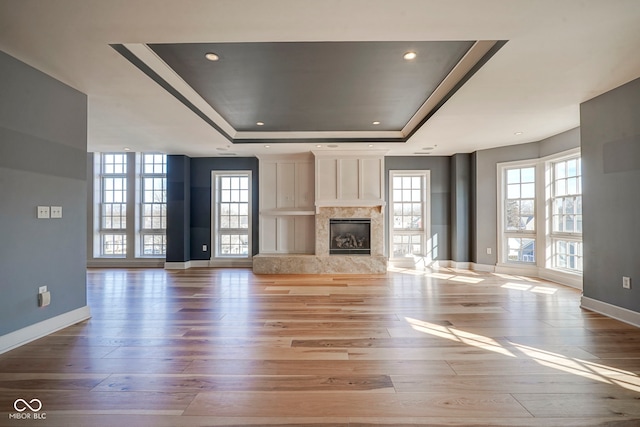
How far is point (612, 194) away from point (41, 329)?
19.4ft

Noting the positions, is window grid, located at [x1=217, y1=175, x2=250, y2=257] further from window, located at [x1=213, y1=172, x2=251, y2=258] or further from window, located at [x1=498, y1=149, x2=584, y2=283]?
window, located at [x1=498, y1=149, x2=584, y2=283]

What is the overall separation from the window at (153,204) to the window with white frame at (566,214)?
7.89 m

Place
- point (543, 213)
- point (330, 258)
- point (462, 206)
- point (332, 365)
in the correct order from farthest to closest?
point (462, 206) < point (330, 258) < point (543, 213) < point (332, 365)

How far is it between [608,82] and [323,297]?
157 inches

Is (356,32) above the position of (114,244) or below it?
above

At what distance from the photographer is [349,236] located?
6598 millimetres

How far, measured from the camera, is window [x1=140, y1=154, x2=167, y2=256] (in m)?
7.27

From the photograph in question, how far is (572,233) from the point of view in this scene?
5.01 m

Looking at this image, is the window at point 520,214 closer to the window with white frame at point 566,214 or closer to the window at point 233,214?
the window with white frame at point 566,214

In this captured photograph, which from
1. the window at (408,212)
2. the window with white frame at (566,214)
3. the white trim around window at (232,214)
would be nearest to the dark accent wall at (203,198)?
the white trim around window at (232,214)

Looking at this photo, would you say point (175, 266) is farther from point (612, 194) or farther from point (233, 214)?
point (612, 194)

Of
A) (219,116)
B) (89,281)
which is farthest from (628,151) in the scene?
(89,281)

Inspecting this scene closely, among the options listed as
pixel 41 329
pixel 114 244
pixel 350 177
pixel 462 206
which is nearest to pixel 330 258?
pixel 350 177

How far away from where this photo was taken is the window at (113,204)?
723 cm
